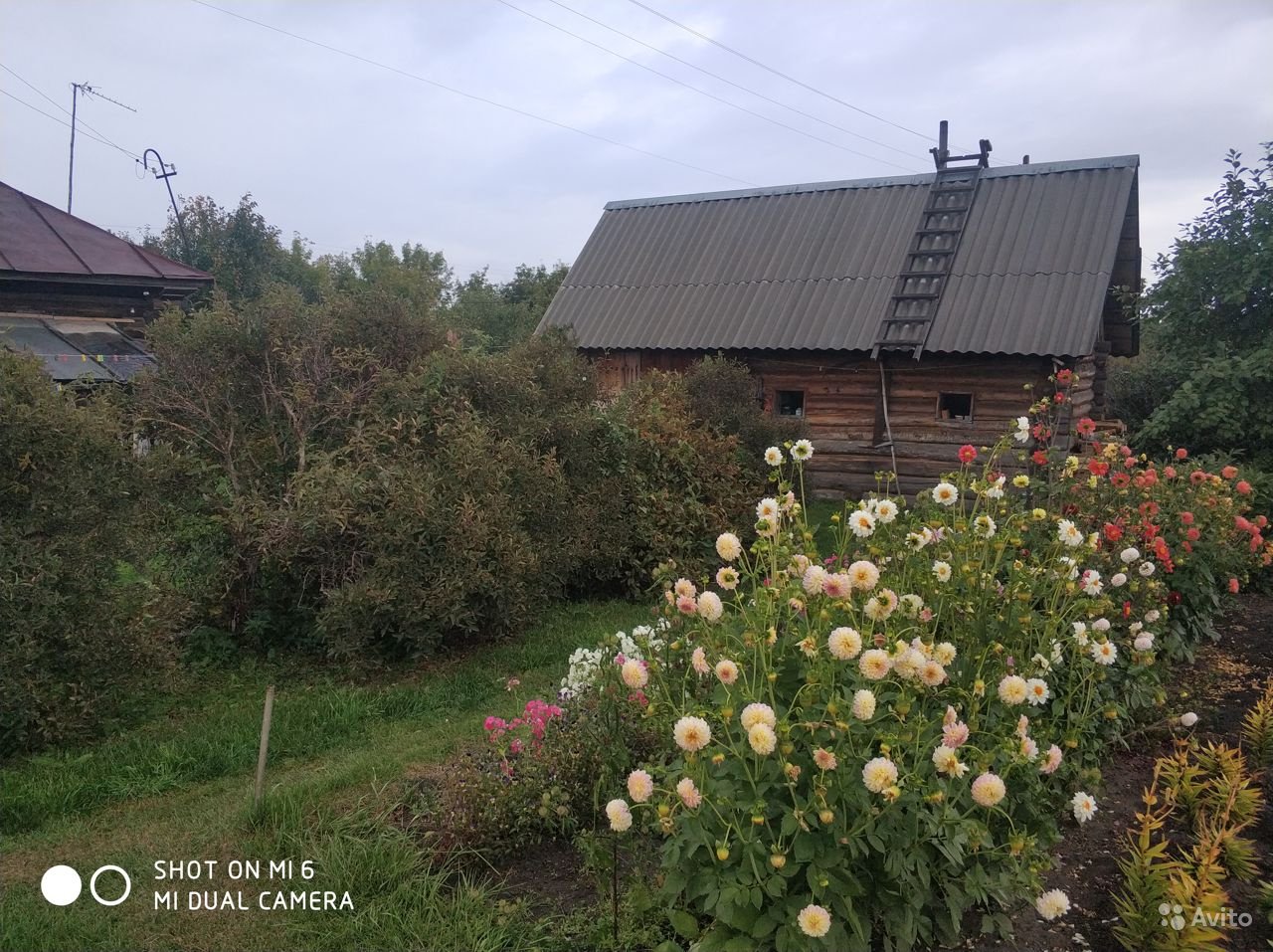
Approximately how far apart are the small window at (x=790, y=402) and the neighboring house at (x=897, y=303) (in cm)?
4

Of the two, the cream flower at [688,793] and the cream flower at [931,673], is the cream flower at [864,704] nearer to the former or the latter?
the cream flower at [931,673]

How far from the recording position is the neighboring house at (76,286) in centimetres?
1234

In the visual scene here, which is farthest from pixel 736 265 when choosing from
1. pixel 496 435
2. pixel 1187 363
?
pixel 496 435

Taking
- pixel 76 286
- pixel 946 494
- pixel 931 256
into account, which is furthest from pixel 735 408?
pixel 76 286

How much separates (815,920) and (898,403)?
1217 cm

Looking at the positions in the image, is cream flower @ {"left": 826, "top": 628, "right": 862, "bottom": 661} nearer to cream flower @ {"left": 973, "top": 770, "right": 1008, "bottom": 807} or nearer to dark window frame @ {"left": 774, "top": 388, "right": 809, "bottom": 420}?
cream flower @ {"left": 973, "top": 770, "right": 1008, "bottom": 807}

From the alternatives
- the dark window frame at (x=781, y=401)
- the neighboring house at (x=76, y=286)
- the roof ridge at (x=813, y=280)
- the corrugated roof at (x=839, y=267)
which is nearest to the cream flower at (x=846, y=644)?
the corrugated roof at (x=839, y=267)

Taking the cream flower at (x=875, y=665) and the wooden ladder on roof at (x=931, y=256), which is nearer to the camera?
the cream flower at (x=875, y=665)

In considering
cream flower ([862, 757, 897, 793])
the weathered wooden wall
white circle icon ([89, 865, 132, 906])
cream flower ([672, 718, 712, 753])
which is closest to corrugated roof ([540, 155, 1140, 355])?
the weathered wooden wall

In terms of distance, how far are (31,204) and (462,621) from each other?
38.3 ft

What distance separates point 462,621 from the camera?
7.05 metres

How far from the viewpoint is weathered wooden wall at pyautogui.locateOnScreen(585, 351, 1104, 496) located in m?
13.1

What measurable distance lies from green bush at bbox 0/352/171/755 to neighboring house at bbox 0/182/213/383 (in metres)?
6.97

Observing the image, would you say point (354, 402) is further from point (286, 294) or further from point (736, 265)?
point (736, 265)
